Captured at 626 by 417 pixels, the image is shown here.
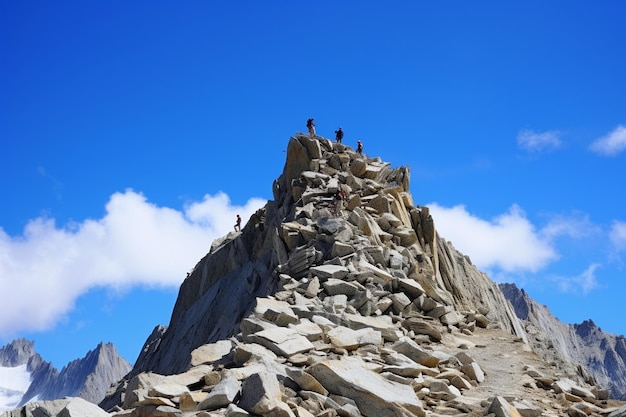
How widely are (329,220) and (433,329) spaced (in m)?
9.78

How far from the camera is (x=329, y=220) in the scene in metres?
31.4

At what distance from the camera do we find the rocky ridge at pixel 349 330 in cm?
1274

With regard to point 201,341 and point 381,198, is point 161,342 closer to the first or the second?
point 201,341

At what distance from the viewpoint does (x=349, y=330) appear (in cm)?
1881

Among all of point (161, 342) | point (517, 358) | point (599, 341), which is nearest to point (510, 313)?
point (517, 358)

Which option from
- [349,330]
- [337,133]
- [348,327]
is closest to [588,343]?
[337,133]

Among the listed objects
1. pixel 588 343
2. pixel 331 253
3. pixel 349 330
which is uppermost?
pixel 588 343

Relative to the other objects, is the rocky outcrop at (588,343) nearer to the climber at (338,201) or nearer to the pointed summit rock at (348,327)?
the pointed summit rock at (348,327)

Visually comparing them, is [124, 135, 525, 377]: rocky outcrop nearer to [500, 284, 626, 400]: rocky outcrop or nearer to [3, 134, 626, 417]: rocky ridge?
[3, 134, 626, 417]: rocky ridge

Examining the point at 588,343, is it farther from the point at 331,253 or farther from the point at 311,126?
the point at 331,253

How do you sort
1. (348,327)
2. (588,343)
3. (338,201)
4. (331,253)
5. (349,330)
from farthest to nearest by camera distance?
1. (588,343)
2. (338,201)
3. (331,253)
4. (348,327)
5. (349,330)

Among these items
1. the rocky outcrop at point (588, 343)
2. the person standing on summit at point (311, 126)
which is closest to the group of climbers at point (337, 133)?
the person standing on summit at point (311, 126)

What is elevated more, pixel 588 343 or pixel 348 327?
pixel 588 343

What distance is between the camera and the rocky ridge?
12.7 m
